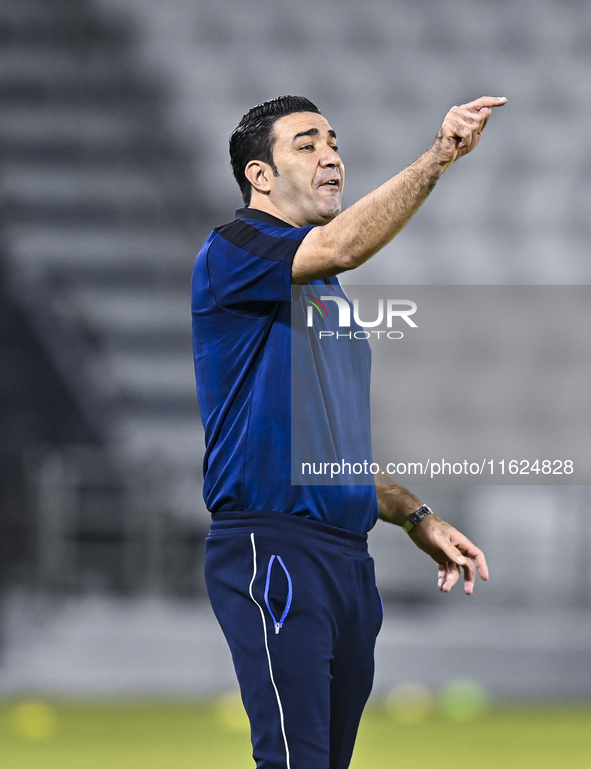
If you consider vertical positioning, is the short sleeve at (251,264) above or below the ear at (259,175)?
below

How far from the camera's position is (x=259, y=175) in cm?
175

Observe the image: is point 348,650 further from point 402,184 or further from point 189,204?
point 189,204

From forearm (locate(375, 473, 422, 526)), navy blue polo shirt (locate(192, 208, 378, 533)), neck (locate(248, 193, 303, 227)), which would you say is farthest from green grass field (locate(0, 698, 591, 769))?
neck (locate(248, 193, 303, 227))

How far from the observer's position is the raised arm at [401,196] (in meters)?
1.39

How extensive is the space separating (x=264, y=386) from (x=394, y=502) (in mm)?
396

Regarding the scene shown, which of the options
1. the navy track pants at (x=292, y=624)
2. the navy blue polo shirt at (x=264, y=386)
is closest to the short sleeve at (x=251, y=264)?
the navy blue polo shirt at (x=264, y=386)

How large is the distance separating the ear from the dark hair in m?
0.01

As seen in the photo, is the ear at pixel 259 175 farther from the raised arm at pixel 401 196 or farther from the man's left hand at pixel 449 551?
the man's left hand at pixel 449 551

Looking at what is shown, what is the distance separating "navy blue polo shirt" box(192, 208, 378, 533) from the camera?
1517 millimetres

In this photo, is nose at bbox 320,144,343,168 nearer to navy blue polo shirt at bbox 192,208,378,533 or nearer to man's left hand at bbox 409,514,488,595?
navy blue polo shirt at bbox 192,208,378,533

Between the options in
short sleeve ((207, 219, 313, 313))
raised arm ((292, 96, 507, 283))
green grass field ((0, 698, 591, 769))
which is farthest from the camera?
green grass field ((0, 698, 591, 769))

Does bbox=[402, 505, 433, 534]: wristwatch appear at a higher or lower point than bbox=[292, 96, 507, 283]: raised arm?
lower

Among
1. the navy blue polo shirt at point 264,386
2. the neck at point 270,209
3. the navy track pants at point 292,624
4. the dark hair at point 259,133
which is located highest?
the dark hair at point 259,133

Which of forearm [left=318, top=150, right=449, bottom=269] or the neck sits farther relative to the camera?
the neck
